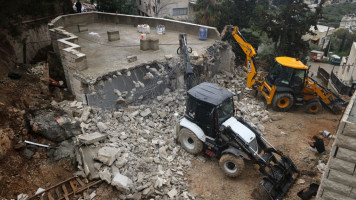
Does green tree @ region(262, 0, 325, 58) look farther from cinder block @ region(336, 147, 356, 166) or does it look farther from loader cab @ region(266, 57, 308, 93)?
cinder block @ region(336, 147, 356, 166)

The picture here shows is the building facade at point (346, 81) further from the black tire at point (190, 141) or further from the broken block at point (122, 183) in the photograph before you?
the broken block at point (122, 183)

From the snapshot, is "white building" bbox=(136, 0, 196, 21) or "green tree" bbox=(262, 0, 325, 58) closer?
"green tree" bbox=(262, 0, 325, 58)

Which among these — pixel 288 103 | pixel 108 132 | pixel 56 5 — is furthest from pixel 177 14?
pixel 108 132

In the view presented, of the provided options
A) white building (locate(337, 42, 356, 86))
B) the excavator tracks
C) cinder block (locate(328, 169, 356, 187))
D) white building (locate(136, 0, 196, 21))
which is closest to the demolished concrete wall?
the excavator tracks

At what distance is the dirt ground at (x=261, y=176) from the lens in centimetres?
728

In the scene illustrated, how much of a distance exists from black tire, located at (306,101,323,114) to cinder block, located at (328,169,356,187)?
7722 mm

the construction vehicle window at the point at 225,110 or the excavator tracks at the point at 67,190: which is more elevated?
the construction vehicle window at the point at 225,110

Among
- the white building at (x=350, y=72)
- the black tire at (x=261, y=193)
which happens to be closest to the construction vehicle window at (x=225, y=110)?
the black tire at (x=261, y=193)

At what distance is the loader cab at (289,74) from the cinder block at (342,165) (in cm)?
697

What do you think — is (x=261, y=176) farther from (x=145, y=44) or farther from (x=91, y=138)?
(x=145, y=44)

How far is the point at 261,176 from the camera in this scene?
25.5ft

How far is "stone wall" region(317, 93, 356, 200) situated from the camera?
168 inches

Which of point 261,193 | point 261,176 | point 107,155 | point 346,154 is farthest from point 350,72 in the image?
point 107,155

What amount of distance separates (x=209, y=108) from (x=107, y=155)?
323 cm
